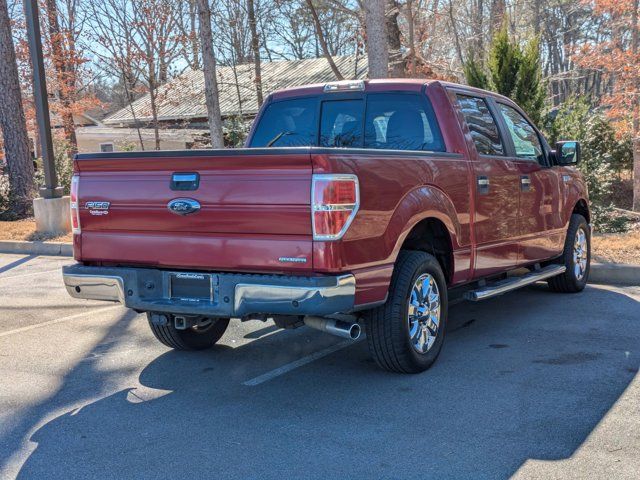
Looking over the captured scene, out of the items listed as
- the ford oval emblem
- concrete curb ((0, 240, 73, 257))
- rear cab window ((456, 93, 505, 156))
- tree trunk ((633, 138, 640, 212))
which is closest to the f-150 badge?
the ford oval emblem

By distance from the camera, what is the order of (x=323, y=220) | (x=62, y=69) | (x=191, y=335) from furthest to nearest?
(x=62, y=69)
(x=191, y=335)
(x=323, y=220)

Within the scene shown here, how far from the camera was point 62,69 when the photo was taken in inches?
964

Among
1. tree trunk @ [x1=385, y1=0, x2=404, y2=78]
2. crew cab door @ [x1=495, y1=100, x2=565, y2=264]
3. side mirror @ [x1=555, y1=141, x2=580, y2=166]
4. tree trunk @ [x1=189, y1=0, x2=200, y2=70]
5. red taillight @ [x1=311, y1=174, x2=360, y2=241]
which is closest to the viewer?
red taillight @ [x1=311, y1=174, x2=360, y2=241]

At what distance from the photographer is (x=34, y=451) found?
3.90 meters

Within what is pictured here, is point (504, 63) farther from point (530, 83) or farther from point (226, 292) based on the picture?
point (226, 292)

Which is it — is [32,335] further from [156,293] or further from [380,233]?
[380,233]

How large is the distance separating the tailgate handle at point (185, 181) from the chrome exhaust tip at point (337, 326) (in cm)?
112

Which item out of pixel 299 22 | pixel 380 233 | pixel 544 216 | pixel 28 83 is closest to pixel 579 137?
pixel 544 216

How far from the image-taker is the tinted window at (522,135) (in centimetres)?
675

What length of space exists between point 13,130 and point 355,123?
1318 cm

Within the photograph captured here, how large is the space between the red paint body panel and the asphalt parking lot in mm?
782

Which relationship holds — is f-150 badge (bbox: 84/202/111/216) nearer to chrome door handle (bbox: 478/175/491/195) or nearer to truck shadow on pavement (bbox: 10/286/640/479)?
truck shadow on pavement (bbox: 10/286/640/479)

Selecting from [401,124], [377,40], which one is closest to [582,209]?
[401,124]

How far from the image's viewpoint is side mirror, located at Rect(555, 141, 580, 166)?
713 cm
